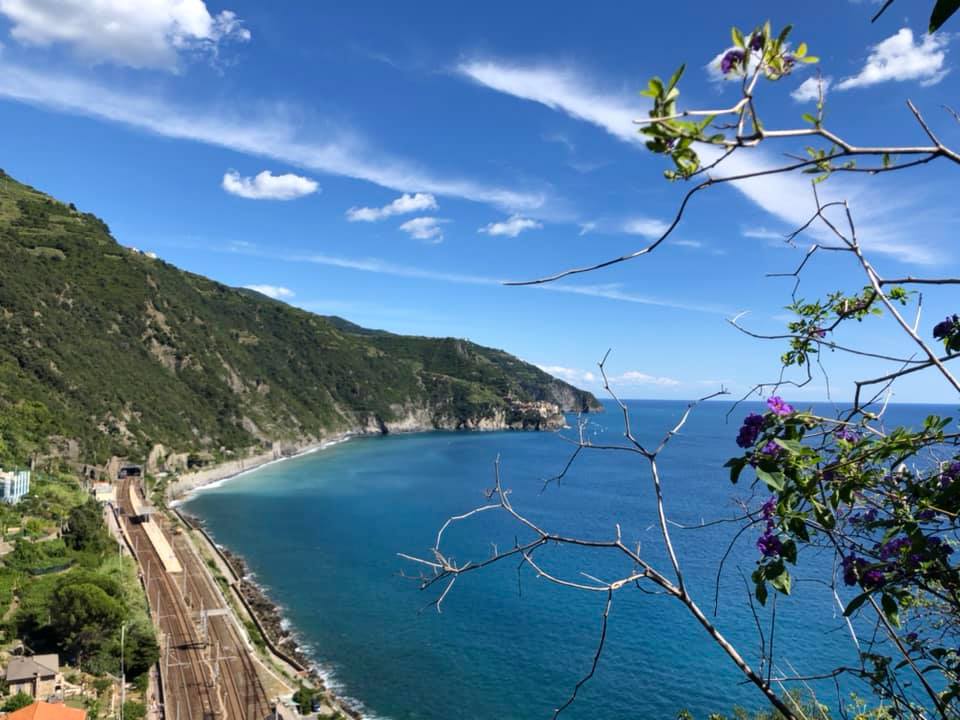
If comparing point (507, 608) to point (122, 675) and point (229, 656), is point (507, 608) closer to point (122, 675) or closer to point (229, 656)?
point (229, 656)

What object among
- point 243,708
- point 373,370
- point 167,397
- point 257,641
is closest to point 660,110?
point 243,708

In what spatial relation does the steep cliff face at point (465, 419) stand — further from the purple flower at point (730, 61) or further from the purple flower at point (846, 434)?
the purple flower at point (730, 61)

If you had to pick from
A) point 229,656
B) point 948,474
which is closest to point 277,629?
point 229,656

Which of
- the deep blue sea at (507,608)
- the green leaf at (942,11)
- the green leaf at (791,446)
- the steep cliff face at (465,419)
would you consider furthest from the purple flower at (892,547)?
the steep cliff face at (465,419)

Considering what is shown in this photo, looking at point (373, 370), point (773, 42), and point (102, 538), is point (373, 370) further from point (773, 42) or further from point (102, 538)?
point (773, 42)

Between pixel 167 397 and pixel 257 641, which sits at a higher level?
pixel 167 397

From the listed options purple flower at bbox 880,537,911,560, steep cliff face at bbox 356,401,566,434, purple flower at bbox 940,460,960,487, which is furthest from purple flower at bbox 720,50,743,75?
steep cliff face at bbox 356,401,566,434
